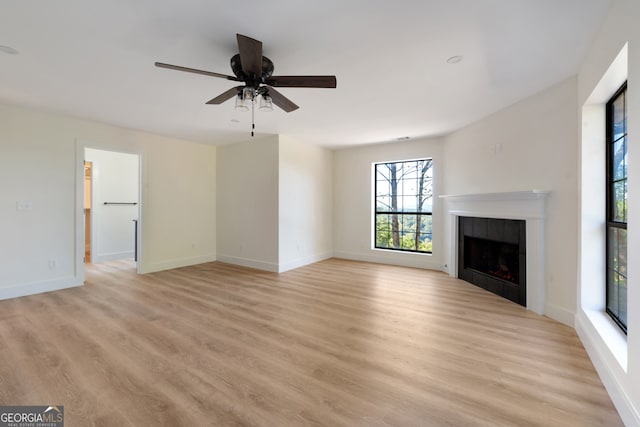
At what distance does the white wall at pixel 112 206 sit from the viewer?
233 inches

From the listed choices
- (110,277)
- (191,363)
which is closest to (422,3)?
(191,363)

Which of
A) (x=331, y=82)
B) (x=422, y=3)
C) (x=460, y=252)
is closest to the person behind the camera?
(x=422, y=3)

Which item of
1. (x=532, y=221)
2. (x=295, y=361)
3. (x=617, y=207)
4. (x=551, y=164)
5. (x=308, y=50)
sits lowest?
(x=295, y=361)

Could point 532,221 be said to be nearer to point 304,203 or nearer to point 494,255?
point 494,255

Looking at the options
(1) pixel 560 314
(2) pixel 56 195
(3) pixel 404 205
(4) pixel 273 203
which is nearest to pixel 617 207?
(1) pixel 560 314

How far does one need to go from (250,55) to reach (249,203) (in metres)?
3.77

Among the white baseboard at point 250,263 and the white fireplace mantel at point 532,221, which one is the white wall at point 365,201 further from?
the white baseboard at point 250,263

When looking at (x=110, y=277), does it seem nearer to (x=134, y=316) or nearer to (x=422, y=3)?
(x=134, y=316)

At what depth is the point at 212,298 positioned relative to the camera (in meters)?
3.61

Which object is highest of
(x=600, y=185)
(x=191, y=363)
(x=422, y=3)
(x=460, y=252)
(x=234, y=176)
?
(x=422, y=3)

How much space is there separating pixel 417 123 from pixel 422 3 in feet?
8.72

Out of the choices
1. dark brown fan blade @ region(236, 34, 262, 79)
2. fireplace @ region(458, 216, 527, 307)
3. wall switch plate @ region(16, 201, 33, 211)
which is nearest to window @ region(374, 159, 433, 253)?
fireplace @ region(458, 216, 527, 307)

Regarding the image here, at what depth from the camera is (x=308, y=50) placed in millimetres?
2219

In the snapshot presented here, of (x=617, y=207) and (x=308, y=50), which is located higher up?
(x=308, y=50)
